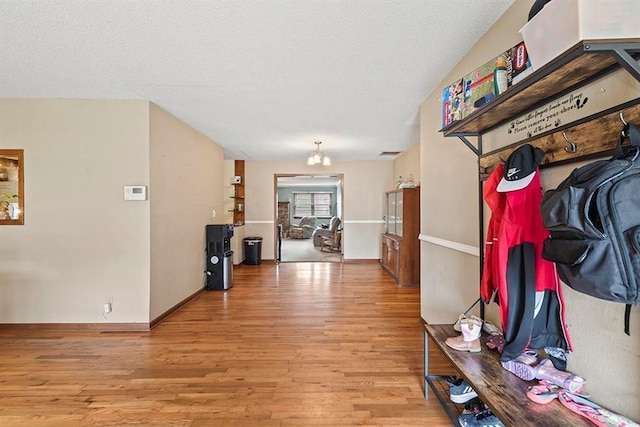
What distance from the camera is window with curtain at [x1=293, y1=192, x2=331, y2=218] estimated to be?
13406 millimetres

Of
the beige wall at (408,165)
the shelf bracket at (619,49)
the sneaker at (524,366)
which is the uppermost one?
the beige wall at (408,165)

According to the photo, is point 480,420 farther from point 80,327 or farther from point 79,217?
point 79,217

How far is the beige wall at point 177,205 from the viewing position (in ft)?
10.6

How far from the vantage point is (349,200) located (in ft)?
22.4

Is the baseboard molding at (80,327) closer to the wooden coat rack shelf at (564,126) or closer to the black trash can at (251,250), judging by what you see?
the wooden coat rack shelf at (564,126)

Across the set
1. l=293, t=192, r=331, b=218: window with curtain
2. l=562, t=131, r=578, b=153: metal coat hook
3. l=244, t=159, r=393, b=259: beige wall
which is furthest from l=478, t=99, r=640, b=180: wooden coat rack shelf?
l=293, t=192, r=331, b=218: window with curtain

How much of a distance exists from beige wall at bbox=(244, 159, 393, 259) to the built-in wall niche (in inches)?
159

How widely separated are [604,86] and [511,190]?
1.66ft

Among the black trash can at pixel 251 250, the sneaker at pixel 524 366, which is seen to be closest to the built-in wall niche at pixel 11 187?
the black trash can at pixel 251 250

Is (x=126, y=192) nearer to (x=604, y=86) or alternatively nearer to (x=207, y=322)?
(x=207, y=322)

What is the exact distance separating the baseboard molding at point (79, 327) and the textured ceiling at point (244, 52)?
7.75 ft

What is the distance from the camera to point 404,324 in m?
3.15

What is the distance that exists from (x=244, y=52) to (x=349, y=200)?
493 centimetres

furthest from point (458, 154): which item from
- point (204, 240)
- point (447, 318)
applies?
point (204, 240)
